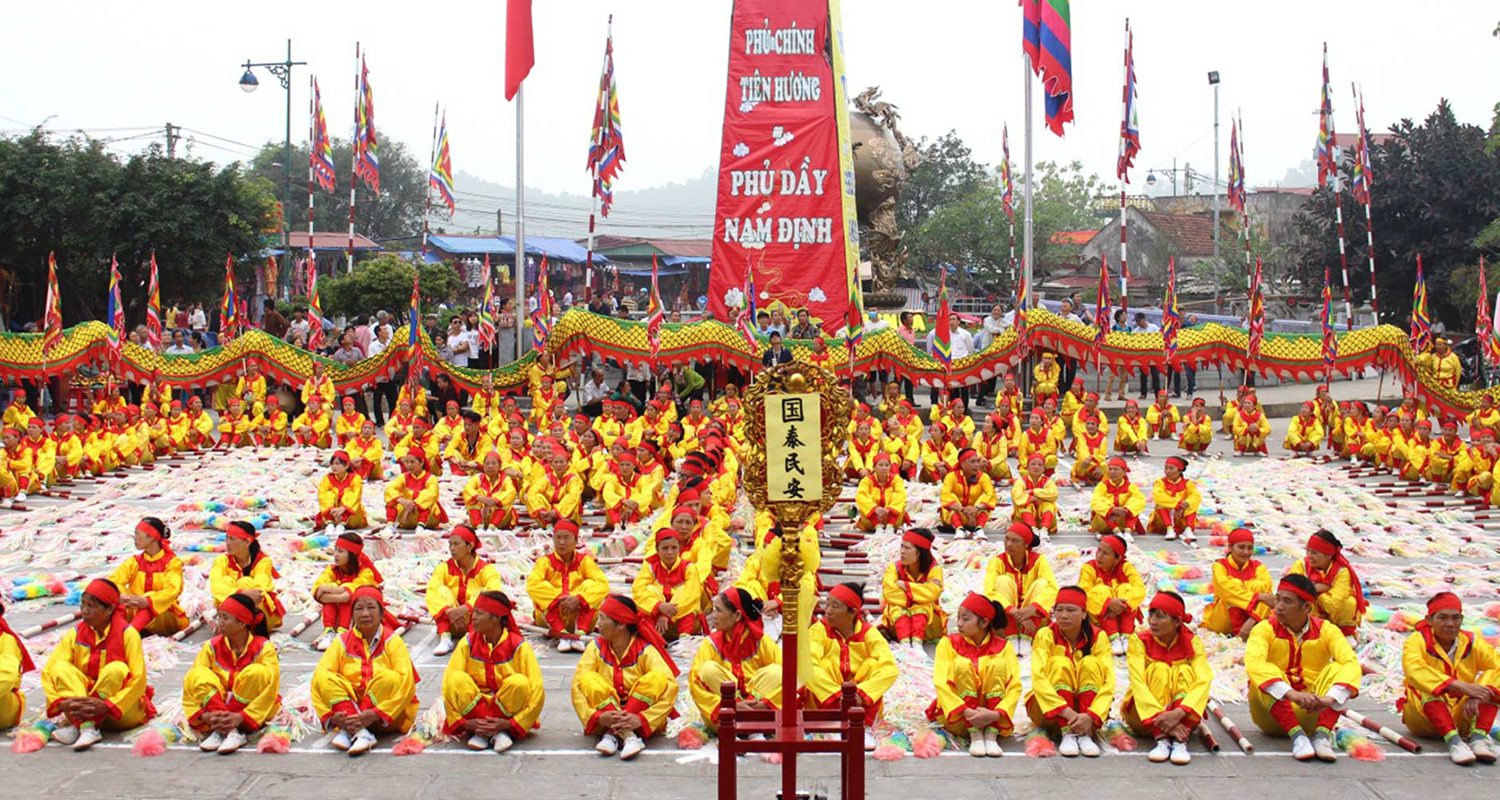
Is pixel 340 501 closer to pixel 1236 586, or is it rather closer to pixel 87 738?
pixel 87 738

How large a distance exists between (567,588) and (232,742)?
2.69 metres

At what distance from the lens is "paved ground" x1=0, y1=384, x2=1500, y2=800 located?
6766mm

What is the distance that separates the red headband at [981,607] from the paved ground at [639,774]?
26.0 inches

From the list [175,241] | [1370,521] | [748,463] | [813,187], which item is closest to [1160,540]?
[1370,521]

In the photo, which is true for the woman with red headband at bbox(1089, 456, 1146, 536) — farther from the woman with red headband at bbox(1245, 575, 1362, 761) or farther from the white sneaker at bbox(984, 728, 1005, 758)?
the white sneaker at bbox(984, 728, 1005, 758)

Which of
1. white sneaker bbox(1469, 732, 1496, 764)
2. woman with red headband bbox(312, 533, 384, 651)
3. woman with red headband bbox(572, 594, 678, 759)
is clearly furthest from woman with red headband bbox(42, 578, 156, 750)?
white sneaker bbox(1469, 732, 1496, 764)

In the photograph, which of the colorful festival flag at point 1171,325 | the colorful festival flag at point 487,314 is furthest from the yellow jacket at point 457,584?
the colorful festival flag at point 1171,325

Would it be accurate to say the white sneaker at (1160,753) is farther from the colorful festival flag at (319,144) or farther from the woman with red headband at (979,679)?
the colorful festival flag at (319,144)

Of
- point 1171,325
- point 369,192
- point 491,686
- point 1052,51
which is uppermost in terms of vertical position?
point 369,192

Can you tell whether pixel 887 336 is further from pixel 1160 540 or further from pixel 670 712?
pixel 670 712

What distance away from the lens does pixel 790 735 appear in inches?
207

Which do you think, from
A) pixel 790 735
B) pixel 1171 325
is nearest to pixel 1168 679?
pixel 790 735

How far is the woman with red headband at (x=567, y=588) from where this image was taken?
9.46m

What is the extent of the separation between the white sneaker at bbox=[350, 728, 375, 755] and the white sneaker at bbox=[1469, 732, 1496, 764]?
539 centimetres
